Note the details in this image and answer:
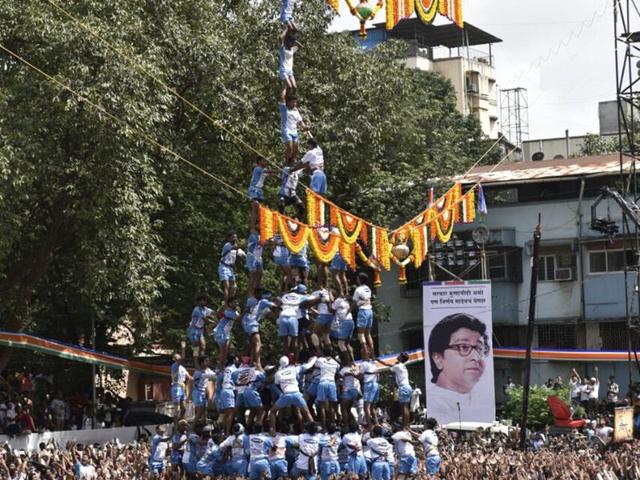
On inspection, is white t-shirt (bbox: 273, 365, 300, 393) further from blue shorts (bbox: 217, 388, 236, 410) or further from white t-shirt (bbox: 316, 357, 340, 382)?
blue shorts (bbox: 217, 388, 236, 410)

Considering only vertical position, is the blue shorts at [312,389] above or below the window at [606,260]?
below

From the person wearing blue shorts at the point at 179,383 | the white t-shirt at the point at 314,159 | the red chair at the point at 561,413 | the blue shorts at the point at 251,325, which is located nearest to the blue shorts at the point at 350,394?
the blue shorts at the point at 251,325

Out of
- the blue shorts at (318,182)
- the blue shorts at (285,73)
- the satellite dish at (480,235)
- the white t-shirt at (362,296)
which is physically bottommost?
the white t-shirt at (362,296)

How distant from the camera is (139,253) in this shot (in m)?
28.8

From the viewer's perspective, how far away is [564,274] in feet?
132

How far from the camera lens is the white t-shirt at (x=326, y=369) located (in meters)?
22.8

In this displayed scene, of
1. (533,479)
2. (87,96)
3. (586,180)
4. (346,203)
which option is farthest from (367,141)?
(533,479)

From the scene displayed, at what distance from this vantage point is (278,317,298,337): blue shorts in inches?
906

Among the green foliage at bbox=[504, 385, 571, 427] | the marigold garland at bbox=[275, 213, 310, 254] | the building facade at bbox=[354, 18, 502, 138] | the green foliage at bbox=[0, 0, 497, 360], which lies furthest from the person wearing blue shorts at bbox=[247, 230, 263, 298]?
the building facade at bbox=[354, 18, 502, 138]

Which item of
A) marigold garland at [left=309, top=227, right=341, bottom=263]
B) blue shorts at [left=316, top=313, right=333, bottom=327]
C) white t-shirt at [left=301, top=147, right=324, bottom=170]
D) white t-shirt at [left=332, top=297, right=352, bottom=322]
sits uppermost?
white t-shirt at [left=301, top=147, right=324, bottom=170]

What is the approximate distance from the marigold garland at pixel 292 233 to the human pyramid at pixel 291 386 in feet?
3.22

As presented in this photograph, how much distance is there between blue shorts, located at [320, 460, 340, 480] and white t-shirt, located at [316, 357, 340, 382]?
1481mm

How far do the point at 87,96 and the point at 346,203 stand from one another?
1236cm

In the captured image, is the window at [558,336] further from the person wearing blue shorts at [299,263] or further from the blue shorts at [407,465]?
the blue shorts at [407,465]
